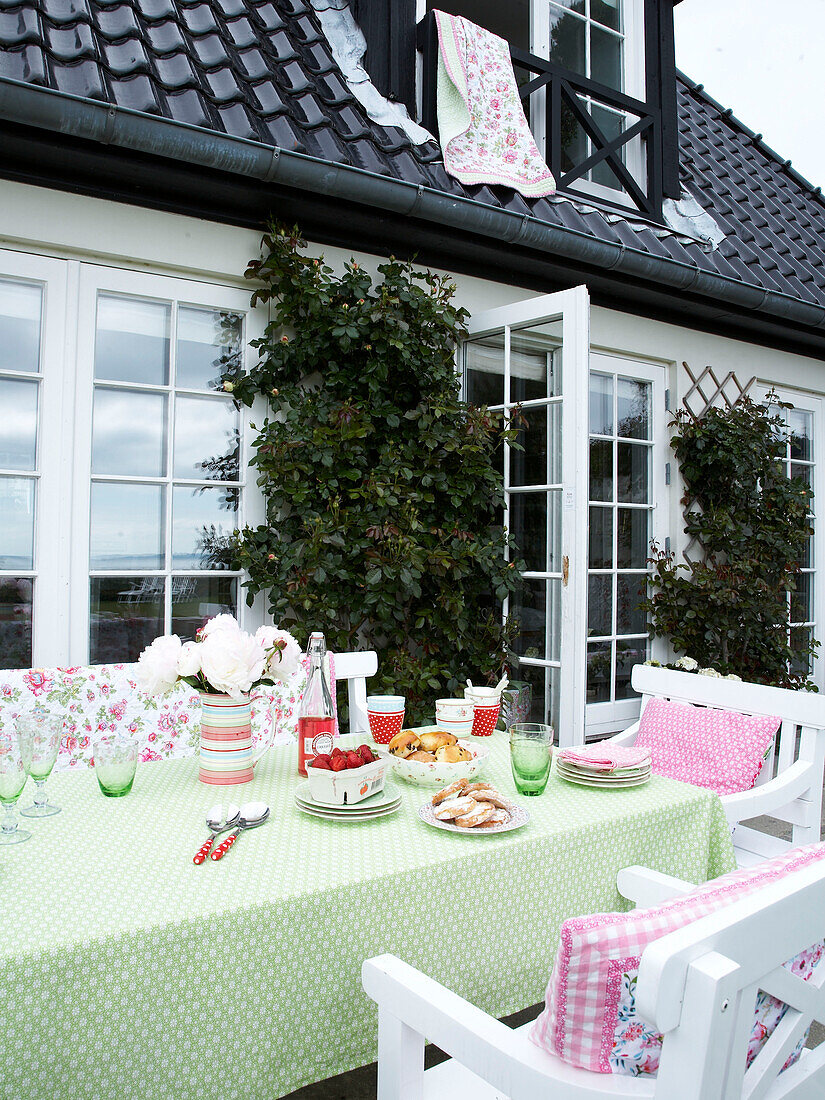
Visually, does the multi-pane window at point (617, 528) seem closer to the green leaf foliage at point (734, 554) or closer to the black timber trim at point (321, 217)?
the green leaf foliage at point (734, 554)

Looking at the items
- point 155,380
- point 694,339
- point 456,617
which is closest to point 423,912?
point 456,617

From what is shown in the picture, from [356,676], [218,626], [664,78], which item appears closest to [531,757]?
[218,626]

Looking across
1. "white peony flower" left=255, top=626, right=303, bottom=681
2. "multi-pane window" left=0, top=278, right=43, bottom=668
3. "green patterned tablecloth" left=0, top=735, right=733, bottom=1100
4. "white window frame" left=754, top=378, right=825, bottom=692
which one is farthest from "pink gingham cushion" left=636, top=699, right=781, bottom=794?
"white window frame" left=754, top=378, right=825, bottom=692

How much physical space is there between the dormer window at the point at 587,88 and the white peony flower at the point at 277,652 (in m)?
3.11

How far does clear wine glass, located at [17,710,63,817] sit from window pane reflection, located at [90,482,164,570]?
1604 mm

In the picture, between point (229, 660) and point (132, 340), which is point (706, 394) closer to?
point (132, 340)

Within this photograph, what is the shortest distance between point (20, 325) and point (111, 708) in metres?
1.37

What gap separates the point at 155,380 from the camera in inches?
122

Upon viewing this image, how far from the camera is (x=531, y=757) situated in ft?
5.19

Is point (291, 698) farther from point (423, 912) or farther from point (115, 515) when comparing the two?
point (423, 912)

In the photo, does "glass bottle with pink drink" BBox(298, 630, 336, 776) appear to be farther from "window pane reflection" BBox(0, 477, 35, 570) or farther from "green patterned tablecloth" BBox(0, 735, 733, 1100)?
"window pane reflection" BBox(0, 477, 35, 570)

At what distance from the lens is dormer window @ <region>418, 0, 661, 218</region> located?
13.5 feet

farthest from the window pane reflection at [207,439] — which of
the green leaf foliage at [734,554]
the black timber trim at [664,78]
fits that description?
the black timber trim at [664,78]

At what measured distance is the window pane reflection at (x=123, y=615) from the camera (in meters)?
2.95
